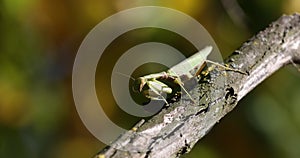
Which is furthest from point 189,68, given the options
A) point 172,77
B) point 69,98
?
point 69,98

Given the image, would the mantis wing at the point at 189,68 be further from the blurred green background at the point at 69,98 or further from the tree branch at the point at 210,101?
the blurred green background at the point at 69,98

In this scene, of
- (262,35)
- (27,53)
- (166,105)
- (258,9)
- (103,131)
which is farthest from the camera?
(258,9)

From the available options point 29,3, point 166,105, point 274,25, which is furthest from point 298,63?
point 29,3

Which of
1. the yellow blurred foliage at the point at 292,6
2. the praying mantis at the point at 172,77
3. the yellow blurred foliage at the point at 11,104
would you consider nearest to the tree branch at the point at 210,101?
the praying mantis at the point at 172,77

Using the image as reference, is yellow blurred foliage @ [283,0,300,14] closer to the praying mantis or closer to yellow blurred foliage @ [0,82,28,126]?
the praying mantis

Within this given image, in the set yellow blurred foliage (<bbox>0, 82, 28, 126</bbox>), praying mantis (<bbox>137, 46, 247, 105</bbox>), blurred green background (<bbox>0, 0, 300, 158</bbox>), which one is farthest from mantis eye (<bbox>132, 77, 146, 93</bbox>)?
yellow blurred foliage (<bbox>0, 82, 28, 126</bbox>)

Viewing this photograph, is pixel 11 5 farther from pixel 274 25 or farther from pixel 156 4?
pixel 274 25
